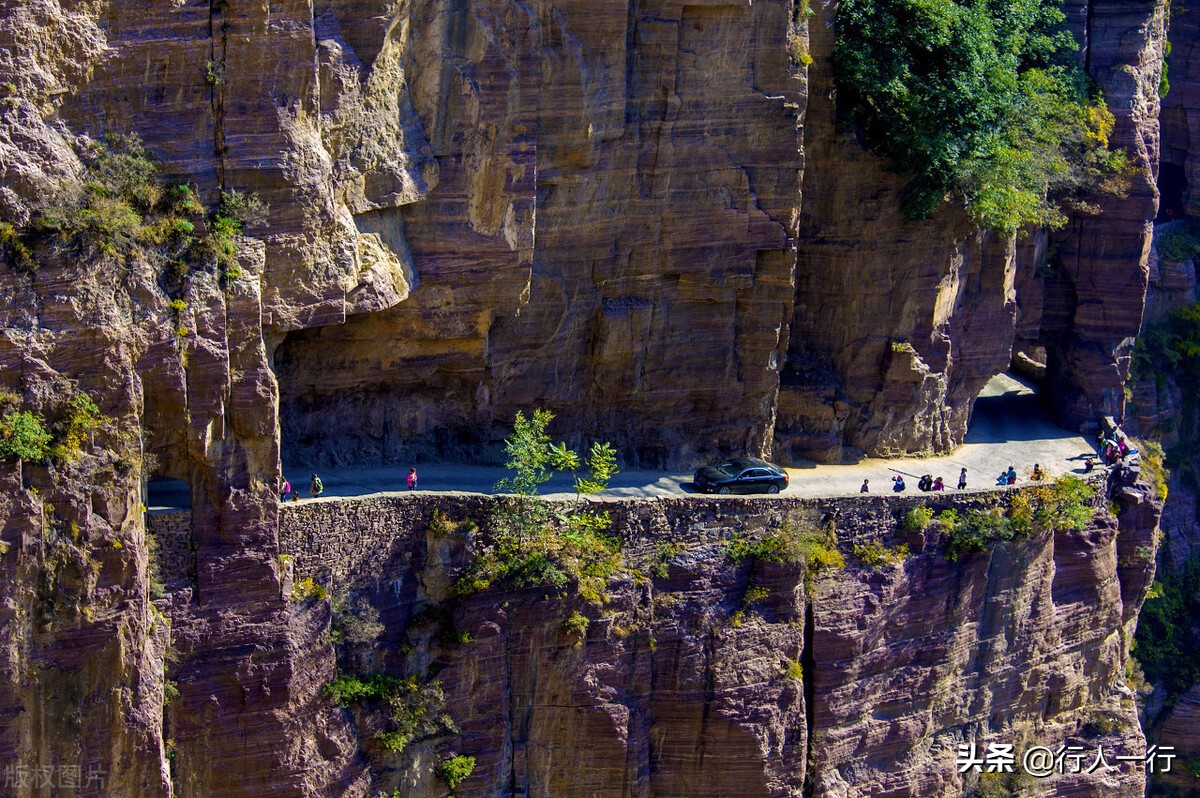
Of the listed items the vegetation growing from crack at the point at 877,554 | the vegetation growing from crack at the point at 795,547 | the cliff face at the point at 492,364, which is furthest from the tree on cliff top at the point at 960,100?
the vegetation growing from crack at the point at 795,547

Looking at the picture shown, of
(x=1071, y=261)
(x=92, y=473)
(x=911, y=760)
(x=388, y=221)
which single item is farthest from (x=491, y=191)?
(x=1071, y=261)

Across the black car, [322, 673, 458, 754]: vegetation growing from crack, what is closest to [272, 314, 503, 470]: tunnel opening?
the black car

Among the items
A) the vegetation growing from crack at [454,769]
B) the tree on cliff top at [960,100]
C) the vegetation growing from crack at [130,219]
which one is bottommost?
the vegetation growing from crack at [454,769]

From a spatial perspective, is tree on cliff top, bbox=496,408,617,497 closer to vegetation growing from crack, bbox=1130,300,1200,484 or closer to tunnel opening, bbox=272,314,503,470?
tunnel opening, bbox=272,314,503,470

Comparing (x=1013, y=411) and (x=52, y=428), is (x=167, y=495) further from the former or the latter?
(x=1013, y=411)

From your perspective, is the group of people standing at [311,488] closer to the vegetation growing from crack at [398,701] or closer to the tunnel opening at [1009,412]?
the vegetation growing from crack at [398,701]

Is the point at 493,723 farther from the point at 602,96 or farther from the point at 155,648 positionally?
the point at 602,96

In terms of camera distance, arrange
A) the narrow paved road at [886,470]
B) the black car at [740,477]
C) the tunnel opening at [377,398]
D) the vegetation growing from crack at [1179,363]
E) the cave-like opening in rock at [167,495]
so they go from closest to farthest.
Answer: the cave-like opening in rock at [167,495] → the tunnel opening at [377,398] → the narrow paved road at [886,470] → the black car at [740,477] → the vegetation growing from crack at [1179,363]

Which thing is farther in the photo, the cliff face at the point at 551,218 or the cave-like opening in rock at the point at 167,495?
the cave-like opening in rock at the point at 167,495
